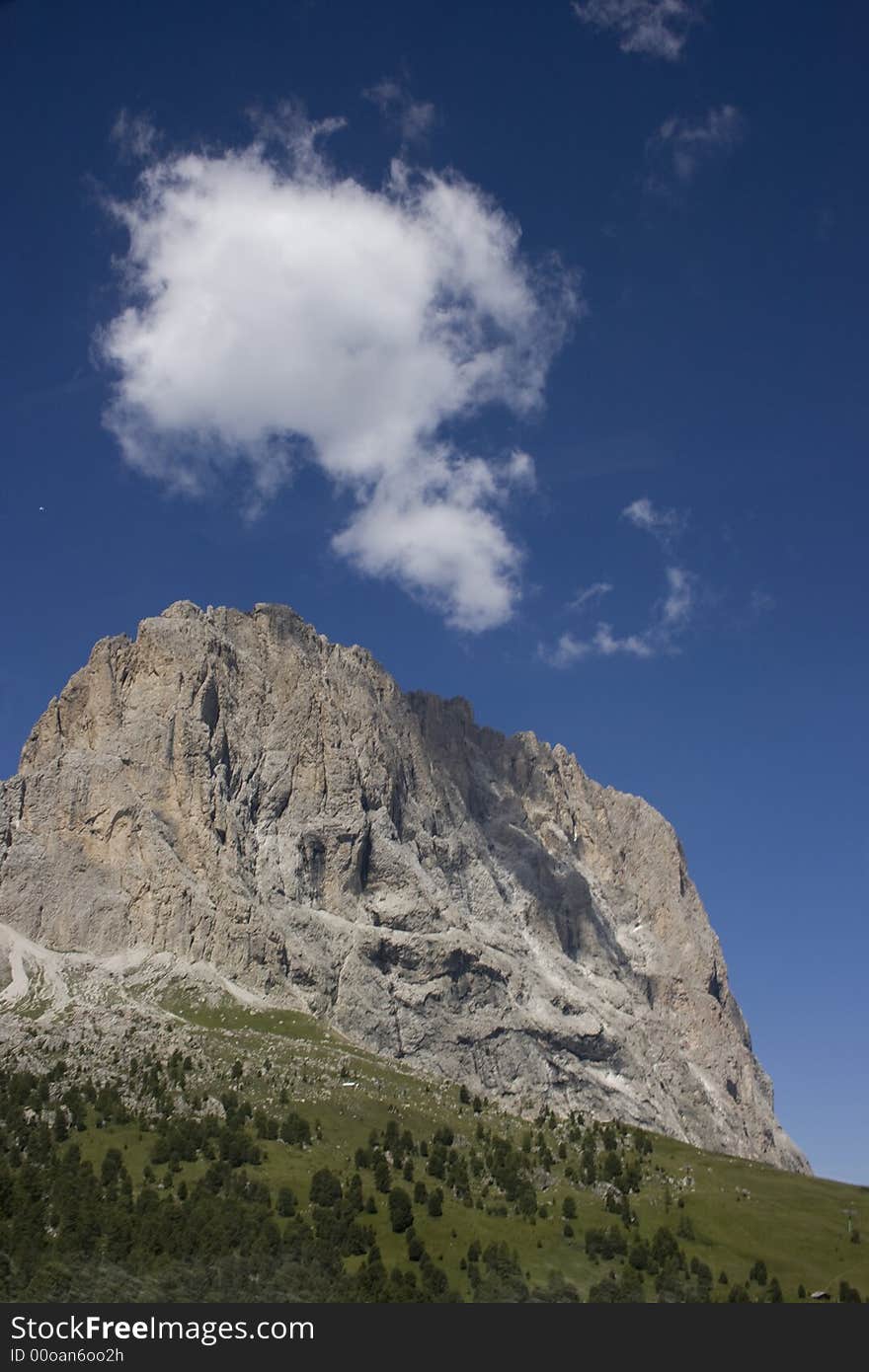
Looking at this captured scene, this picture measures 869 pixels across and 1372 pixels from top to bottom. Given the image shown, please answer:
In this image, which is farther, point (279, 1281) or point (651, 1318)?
point (279, 1281)

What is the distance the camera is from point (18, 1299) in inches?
5733

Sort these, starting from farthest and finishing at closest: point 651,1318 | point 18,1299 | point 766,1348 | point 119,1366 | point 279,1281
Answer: point 279,1281 < point 18,1299 < point 651,1318 < point 766,1348 < point 119,1366

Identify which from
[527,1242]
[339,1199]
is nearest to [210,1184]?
[339,1199]

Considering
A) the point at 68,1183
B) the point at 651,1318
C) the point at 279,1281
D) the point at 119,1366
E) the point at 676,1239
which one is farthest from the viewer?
the point at 676,1239

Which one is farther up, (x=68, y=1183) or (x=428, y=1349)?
(x=68, y=1183)

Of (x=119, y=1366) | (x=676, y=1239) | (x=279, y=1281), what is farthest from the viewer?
(x=676, y=1239)

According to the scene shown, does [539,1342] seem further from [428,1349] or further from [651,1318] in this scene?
[651,1318]

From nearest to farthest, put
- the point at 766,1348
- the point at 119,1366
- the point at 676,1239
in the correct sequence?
the point at 119,1366 < the point at 766,1348 < the point at 676,1239

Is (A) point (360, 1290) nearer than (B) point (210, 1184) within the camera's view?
Yes

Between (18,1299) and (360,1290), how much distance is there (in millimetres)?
39253

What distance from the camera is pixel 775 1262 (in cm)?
19388

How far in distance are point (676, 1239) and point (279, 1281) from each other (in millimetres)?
60776

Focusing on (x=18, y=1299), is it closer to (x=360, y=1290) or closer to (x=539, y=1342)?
(x=360, y=1290)

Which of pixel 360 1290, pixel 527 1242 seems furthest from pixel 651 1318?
pixel 527 1242
